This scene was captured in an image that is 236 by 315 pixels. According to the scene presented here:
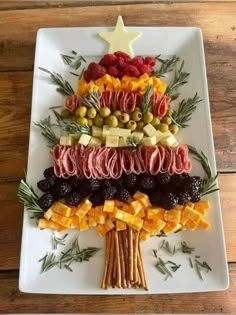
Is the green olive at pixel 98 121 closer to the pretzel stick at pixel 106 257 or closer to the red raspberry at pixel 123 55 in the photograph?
the red raspberry at pixel 123 55

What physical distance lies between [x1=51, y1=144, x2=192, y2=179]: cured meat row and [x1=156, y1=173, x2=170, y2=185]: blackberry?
0.01 meters

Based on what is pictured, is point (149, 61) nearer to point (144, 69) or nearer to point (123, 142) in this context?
point (144, 69)

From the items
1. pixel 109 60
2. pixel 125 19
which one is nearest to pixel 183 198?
pixel 109 60

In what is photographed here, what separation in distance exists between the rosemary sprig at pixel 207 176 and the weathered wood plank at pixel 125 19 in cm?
38

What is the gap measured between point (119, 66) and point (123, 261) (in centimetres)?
54

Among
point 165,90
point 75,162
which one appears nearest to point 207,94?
point 165,90

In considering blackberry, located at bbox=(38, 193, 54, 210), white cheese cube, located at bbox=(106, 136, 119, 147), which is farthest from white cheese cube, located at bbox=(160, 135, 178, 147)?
blackberry, located at bbox=(38, 193, 54, 210)

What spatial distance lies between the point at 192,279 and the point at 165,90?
20.4 inches

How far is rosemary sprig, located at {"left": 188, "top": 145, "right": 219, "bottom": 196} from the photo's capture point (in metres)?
1.09

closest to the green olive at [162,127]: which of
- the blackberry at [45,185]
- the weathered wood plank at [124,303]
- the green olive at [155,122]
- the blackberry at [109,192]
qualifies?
the green olive at [155,122]

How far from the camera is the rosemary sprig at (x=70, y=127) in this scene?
1.14 m

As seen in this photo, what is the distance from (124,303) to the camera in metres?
1.07

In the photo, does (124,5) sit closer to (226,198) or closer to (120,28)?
(120,28)

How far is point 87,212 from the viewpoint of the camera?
109cm
